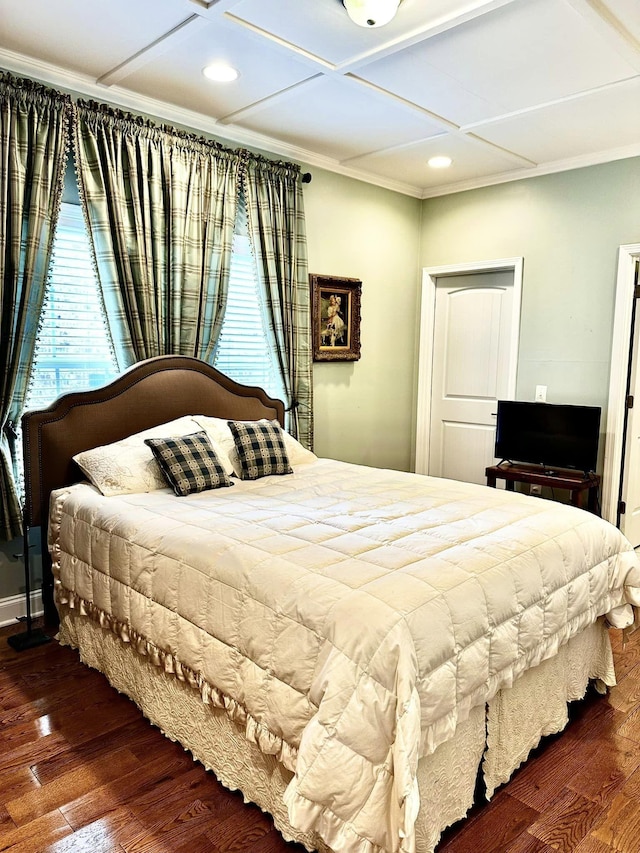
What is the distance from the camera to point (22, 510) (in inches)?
121

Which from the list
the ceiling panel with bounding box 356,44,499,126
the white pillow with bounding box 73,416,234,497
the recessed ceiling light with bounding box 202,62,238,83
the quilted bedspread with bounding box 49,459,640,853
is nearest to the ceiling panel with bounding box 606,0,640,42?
the ceiling panel with bounding box 356,44,499,126

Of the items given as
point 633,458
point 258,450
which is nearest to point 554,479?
point 633,458

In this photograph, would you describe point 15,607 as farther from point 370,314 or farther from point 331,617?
point 370,314

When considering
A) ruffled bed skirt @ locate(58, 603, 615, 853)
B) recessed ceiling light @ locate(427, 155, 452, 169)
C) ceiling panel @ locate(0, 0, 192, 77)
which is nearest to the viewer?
ruffled bed skirt @ locate(58, 603, 615, 853)

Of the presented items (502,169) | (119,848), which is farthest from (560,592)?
(502,169)

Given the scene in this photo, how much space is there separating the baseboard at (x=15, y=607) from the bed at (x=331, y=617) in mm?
262

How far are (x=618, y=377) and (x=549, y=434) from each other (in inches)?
22.6

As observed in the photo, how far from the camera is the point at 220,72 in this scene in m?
3.01

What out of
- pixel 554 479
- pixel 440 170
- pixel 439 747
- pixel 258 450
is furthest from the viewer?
pixel 440 170

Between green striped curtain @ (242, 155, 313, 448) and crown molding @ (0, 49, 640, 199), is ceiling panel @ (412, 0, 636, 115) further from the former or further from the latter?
green striped curtain @ (242, 155, 313, 448)

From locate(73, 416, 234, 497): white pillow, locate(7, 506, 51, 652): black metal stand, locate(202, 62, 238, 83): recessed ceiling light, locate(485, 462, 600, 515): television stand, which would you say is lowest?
locate(7, 506, 51, 652): black metal stand

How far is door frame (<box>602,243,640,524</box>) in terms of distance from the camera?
403cm

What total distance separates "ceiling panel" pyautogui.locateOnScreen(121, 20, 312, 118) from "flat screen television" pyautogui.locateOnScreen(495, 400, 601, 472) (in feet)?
8.42

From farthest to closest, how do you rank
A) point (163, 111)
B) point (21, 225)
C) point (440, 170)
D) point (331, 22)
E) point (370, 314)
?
point (370, 314)
point (440, 170)
point (163, 111)
point (21, 225)
point (331, 22)
